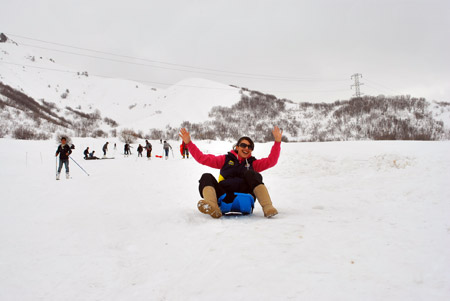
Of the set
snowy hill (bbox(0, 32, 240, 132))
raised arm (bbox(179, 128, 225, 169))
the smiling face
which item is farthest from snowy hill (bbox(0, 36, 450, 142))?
the smiling face

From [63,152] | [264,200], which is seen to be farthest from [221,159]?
[63,152]

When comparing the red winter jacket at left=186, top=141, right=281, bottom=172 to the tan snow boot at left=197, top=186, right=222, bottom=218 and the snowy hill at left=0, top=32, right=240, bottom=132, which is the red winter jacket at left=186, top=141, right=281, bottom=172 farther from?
the snowy hill at left=0, top=32, right=240, bottom=132

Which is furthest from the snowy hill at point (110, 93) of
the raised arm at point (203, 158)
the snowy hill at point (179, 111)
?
the raised arm at point (203, 158)

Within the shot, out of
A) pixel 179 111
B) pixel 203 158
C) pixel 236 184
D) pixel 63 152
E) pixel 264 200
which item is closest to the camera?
pixel 264 200

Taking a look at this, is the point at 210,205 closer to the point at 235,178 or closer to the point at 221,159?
the point at 235,178

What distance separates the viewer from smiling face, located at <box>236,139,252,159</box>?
516cm

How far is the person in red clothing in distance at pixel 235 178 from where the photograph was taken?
4.63m

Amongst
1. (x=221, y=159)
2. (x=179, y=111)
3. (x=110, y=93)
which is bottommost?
(x=221, y=159)

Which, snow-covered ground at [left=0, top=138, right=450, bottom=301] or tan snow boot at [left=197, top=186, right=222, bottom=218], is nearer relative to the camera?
snow-covered ground at [left=0, top=138, right=450, bottom=301]

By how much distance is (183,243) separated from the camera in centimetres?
340

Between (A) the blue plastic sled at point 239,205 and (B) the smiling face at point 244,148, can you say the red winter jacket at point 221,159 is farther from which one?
(A) the blue plastic sled at point 239,205

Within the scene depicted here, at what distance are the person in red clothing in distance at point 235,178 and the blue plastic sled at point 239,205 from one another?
15cm

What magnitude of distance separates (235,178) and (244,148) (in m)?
0.61

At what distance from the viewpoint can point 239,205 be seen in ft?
15.6
